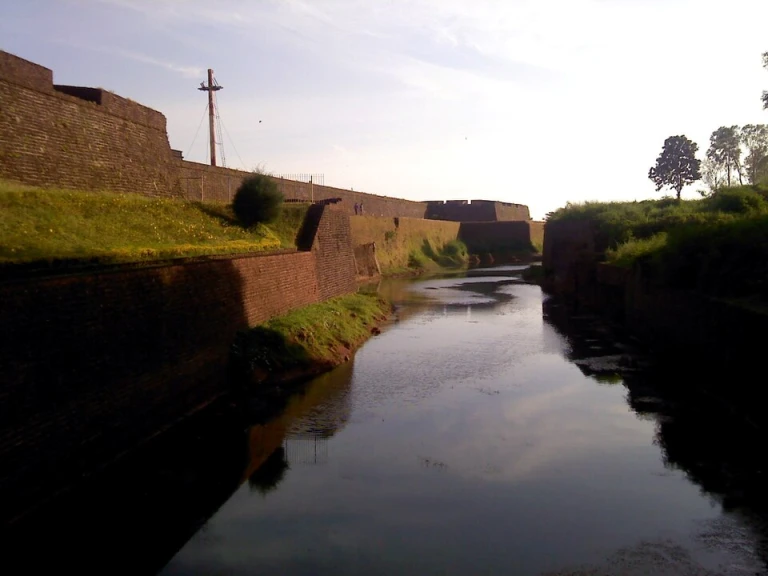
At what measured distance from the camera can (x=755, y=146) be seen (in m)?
45.1

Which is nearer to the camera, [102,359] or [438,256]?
[102,359]

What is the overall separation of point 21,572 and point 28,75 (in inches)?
444

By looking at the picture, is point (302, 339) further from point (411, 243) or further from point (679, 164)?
point (679, 164)

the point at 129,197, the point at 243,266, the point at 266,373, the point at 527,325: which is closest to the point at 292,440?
the point at 266,373

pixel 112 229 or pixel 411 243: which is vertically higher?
pixel 112 229

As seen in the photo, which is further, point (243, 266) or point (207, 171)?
point (207, 171)

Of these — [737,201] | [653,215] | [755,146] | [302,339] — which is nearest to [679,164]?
[755,146]

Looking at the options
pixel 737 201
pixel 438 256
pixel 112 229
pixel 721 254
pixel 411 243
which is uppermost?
pixel 737 201

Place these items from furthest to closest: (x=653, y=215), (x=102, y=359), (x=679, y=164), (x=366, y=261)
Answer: (x=679, y=164)
(x=366, y=261)
(x=653, y=215)
(x=102, y=359)

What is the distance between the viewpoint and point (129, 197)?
16.0 m

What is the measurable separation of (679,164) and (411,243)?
16.5 m

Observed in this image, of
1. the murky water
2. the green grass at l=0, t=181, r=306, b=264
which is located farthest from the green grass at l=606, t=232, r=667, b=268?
the green grass at l=0, t=181, r=306, b=264

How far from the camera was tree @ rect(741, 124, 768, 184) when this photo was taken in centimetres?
4369

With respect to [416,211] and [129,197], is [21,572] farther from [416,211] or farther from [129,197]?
[416,211]
